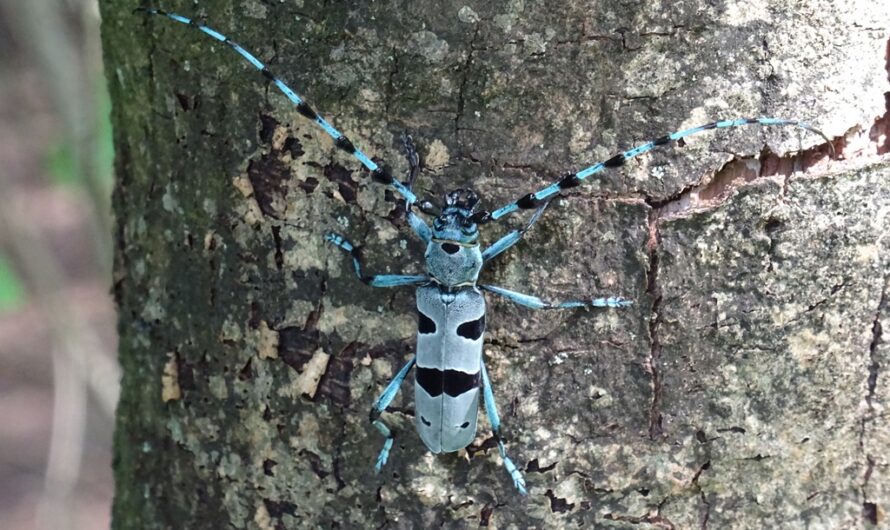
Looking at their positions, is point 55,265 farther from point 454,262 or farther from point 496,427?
point 496,427

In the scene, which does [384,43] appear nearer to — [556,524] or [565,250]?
[565,250]

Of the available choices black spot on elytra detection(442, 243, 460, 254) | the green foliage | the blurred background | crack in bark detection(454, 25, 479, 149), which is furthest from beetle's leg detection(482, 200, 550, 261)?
the green foliage

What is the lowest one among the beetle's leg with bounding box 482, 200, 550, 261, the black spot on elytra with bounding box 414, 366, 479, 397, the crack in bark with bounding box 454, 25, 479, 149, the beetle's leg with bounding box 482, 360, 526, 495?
the beetle's leg with bounding box 482, 360, 526, 495

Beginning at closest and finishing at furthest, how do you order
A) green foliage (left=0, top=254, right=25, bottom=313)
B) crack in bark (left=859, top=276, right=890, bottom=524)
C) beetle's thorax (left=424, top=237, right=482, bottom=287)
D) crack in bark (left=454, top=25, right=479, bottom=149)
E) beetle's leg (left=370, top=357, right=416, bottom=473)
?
crack in bark (left=454, top=25, right=479, bottom=149) < crack in bark (left=859, top=276, right=890, bottom=524) < beetle's leg (left=370, top=357, right=416, bottom=473) < beetle's thorax (left=424, top=237, right=482, bottom=287) < green foliage (left=0, top=254, right=25, bottom=313)

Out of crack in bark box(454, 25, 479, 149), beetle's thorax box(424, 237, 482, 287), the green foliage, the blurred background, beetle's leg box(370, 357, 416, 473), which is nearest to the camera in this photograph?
crack in bark box(454, 25, 479, 149)

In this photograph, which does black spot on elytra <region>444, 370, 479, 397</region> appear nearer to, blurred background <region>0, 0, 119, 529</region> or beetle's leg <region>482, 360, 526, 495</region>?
beetle's leg <region>482, 360, 526, 495</region>

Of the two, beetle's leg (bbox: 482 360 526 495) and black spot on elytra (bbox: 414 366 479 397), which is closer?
beetle's leg (bbox: 482 360 526 495)

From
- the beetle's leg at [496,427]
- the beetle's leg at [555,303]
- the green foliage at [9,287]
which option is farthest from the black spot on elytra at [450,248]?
the green foliage at [9,287]

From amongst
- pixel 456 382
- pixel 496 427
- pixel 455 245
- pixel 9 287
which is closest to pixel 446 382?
pixel 456 382
